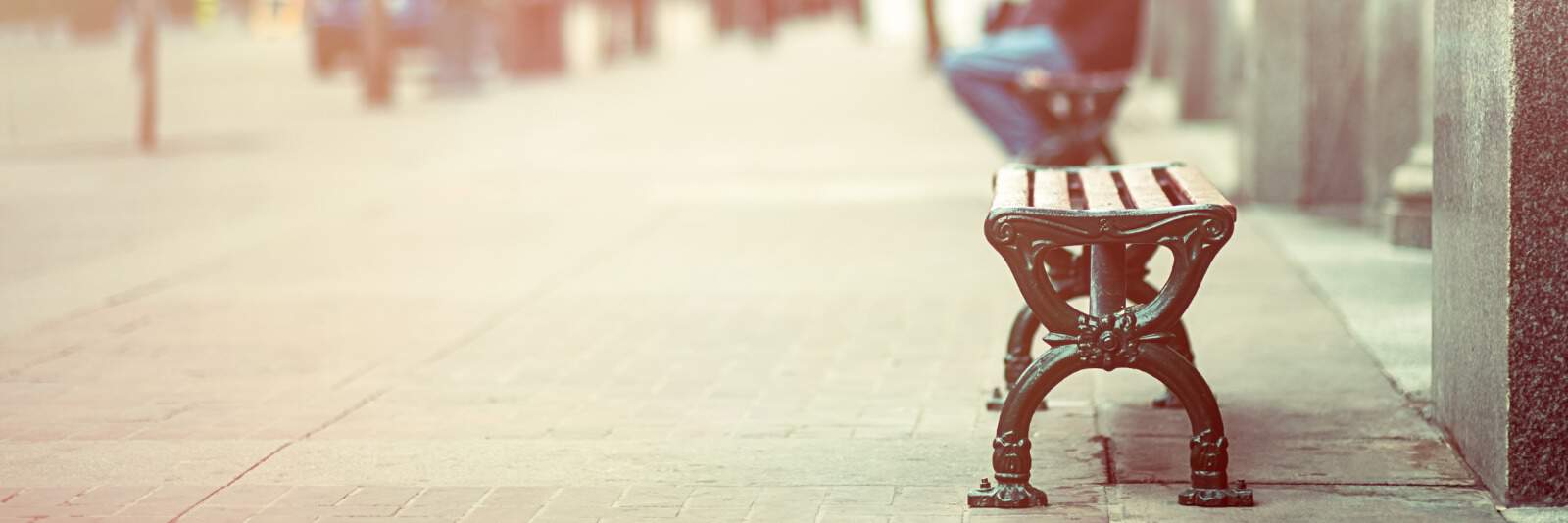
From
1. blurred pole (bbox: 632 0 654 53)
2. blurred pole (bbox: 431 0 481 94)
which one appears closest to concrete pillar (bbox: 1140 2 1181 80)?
blurred pole (bbox: 431 0 481 94)

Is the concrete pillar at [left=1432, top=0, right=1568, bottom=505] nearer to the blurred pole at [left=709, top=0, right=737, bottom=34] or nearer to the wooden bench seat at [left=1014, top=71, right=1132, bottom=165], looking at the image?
the wooden bench seat at [left=1014, top=71, right=1132, bottom=165]

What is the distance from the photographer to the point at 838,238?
30.5 feet

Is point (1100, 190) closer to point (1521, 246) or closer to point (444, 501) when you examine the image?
point (1521, 246)

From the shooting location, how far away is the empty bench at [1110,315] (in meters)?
4.50

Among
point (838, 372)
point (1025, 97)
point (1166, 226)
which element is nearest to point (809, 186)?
point (1025, 97)

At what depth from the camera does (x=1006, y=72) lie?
9.62 meters

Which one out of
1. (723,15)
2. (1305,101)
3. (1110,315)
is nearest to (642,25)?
(723,15)

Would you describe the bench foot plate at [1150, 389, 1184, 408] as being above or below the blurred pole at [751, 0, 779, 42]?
below

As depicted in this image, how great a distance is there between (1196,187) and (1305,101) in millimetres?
5159

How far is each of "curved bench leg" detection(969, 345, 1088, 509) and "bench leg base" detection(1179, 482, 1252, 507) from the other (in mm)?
302

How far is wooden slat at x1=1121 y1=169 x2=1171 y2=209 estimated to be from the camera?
4.66 m

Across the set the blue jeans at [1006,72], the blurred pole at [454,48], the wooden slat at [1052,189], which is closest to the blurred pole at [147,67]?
the blurred pole at [454,48]

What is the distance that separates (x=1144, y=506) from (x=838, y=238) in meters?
4.84

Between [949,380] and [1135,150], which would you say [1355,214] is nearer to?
[1135,150]
